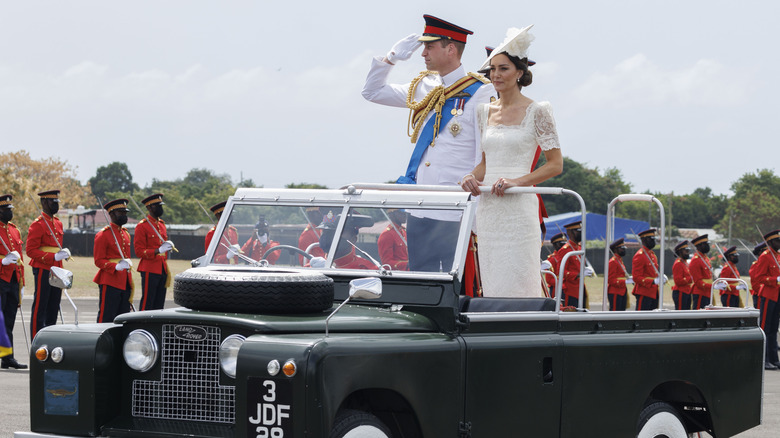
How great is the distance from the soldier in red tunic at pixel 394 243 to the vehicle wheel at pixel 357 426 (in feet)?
3.86

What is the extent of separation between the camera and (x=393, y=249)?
6027 mm

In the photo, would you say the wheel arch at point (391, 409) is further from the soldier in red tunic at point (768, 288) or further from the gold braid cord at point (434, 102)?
the soldier in red tunic at point (768, 288)

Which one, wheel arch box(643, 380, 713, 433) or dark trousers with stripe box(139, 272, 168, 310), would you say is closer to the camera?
wheel arch box(643, 380, 713, 433)

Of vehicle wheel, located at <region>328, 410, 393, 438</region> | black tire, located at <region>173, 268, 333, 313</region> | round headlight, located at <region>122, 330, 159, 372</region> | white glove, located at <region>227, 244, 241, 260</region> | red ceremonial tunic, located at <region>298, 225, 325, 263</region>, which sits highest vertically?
red ceremonial tunic, located at <region>298, 225, 325, 263</region>

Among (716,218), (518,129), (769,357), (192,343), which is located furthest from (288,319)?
(716,218)

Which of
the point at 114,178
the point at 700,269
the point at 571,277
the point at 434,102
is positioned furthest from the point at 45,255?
the point at 114,178

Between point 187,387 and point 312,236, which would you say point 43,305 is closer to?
point 312,236

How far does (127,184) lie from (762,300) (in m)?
126

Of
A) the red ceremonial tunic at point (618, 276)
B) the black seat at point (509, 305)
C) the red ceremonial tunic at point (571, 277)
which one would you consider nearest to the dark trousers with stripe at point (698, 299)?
the red ceremonial tunic at point (618, 276)

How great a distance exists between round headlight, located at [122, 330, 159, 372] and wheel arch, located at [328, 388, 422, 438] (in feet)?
3.22

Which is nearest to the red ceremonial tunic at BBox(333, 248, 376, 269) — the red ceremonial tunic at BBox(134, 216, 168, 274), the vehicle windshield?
the vehicle windshield

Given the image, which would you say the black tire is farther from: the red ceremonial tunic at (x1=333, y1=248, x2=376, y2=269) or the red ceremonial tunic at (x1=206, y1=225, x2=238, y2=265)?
the red ceremonial tunic at (x1=206, y1=225, x2=238, y2=265)

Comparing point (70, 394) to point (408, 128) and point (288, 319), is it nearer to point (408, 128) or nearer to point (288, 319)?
point (288, 319)

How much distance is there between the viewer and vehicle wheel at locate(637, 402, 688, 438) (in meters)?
6.42
